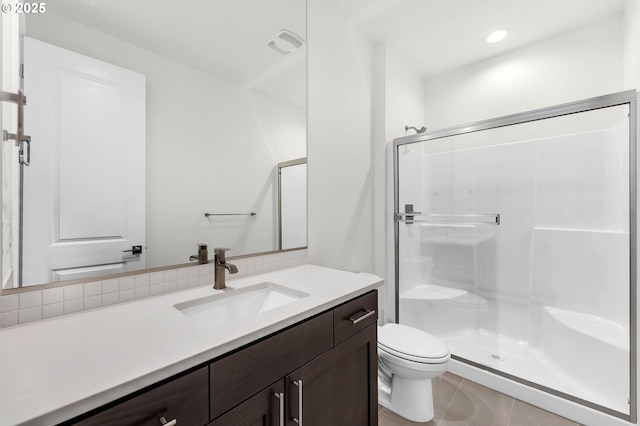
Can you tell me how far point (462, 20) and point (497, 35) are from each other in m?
0.41

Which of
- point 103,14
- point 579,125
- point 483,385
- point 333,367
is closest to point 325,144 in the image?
point 103,14

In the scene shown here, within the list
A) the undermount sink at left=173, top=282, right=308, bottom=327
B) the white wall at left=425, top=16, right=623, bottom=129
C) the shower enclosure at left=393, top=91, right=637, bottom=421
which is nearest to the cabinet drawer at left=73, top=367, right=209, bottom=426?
the undermount sink at left=173, top=282, right=308, bottom=327

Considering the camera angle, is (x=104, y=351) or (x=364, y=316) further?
(x=364, y=316)

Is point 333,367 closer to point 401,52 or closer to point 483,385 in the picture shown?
point 483,385

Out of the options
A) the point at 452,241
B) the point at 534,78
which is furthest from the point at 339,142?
the point at 534,78

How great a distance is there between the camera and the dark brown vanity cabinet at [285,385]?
573 millimetres

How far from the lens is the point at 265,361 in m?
0.77

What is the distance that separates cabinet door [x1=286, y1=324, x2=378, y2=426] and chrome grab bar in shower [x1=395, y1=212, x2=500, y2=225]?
1244 mm

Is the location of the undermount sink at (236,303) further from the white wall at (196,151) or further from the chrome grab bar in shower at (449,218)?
the chrome grab bar in shower at (449,218)

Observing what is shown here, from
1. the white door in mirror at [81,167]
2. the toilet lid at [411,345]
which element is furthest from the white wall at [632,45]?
the white door in mirror at [81,167]

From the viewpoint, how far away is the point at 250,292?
1.21 metres

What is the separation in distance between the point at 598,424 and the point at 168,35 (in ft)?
9.33

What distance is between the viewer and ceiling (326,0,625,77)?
187 centimetres

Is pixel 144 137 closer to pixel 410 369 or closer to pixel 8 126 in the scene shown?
pixel 8 126
